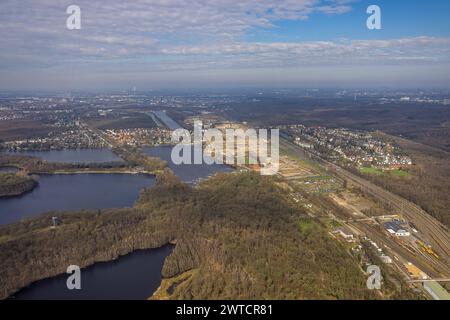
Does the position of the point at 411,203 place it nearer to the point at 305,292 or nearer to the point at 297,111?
the point at 305,292

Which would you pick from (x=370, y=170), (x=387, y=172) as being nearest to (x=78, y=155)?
(x=370, y=170)

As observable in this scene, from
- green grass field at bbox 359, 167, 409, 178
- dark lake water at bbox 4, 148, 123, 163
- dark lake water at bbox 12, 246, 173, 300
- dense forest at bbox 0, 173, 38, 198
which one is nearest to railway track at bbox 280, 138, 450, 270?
green grass field at bbox 359, 167, 409, 178

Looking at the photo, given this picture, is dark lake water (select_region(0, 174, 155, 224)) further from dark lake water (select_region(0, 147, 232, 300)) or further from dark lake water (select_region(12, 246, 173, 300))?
dark lake water (select_region(12, 246, 173, 300))

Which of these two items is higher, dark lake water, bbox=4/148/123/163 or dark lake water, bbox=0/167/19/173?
dark lake water, bbox=4/148/123/163

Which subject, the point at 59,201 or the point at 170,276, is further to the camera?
the point at 59,201
